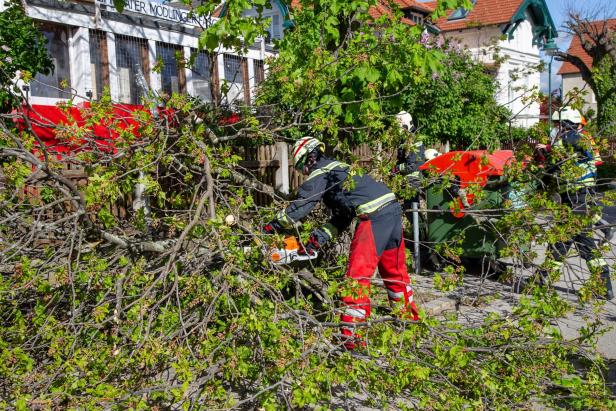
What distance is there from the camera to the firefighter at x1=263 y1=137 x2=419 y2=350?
5.21m

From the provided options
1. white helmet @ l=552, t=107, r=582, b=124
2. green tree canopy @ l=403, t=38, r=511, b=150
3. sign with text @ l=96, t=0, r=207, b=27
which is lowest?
white helmet @ l=552, t=107, r=582, b=124

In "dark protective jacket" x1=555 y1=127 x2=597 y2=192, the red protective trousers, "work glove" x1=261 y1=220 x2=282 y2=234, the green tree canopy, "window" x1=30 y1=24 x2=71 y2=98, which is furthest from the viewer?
the green tree canopy

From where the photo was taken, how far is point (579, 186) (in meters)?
6.26

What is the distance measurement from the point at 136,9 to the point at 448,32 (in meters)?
19.2

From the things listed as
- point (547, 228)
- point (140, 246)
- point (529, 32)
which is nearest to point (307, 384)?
point (140, 246)

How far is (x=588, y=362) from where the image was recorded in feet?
15.3

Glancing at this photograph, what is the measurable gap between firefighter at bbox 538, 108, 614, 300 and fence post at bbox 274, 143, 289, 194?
385 centimetres

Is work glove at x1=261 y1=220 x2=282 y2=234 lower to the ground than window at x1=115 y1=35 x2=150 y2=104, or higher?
lower

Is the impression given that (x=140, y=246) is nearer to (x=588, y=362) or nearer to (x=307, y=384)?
(x=307, y=384)

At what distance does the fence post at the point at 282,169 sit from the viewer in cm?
950

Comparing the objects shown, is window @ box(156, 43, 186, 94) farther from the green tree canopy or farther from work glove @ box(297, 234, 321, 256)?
work glove @ box(297, 234, 321, 256)

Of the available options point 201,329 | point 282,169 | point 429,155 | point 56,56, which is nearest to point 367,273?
point 201,329

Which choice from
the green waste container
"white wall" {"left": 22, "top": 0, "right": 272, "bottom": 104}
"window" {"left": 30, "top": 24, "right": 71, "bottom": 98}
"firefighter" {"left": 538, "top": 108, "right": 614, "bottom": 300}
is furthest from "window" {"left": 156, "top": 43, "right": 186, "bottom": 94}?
"firefighter" {"left": 538, "top": 108, "right": 614, "bottom": 300}

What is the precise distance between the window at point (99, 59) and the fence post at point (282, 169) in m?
6.31
